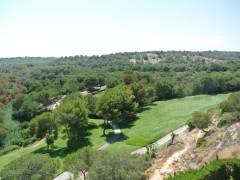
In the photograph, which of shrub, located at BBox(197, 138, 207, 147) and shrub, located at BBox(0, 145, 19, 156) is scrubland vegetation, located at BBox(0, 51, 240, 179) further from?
shrub, located at BBox(197, 138, 207, 147)

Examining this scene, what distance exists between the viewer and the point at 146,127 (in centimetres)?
7119

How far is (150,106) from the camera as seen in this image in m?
91.2

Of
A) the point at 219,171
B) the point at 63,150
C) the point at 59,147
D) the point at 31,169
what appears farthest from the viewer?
the point at 59,147

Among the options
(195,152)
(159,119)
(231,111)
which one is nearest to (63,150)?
(159,119)

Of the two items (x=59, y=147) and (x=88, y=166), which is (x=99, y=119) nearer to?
(x=59, y=147)

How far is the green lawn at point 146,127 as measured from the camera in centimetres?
6138

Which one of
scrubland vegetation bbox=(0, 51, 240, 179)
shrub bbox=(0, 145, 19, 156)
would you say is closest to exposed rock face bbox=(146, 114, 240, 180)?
scrubland vegetation bbox=(0, 51, 240, 179)

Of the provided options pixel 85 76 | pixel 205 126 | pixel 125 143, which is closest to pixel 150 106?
pixel 125 143

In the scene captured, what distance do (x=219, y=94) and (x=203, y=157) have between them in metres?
63.0

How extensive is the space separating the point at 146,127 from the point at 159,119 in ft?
22.4

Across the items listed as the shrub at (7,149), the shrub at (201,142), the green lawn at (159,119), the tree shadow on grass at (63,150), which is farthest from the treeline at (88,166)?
the shrub at (7,149)

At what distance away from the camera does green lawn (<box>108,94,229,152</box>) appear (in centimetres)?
6147

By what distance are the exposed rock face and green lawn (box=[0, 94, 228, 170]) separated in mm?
10992

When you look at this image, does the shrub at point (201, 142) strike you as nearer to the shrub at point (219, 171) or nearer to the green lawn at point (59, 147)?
the shrub at point (219, 171)
